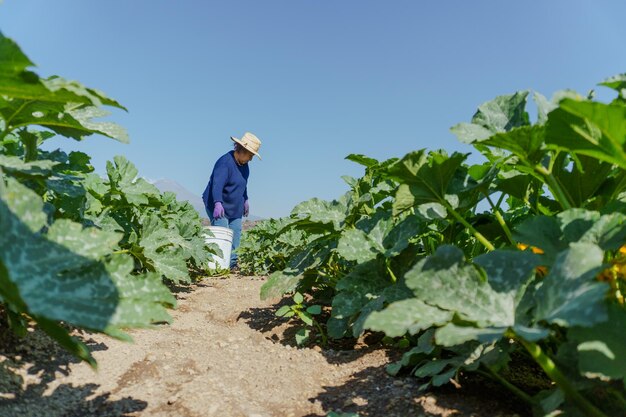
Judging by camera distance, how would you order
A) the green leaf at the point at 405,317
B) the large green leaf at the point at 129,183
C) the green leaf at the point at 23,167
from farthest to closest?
the large green leaf at the point at 129,183 < the green leaf at the point at 23,167 < the green leaf at the point at 405,317

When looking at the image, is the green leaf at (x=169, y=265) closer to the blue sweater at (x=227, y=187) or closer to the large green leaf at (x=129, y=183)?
the large green leaf at (x=129, y=183)

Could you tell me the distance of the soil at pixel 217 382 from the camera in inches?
69.1

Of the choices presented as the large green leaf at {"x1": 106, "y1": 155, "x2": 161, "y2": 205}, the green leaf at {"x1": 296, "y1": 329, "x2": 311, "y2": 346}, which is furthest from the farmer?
the green leaf at {"x1": 296, "y1": 329, "x2": 311, "y2": 346}

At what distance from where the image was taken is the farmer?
24.6 feet

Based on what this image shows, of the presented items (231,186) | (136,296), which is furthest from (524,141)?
(231,186)

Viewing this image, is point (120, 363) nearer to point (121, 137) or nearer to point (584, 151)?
point (121, 137)

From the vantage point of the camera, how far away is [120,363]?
7.39ft

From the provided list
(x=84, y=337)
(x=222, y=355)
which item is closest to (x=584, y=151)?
(x=222, y=355)

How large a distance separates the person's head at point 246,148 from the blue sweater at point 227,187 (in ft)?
0.32

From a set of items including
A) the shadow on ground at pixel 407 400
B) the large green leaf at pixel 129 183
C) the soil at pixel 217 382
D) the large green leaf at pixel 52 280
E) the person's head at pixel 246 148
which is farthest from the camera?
the person's head at pixel 246 148

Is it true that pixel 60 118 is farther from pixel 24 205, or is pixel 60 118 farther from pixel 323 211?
pixel 323 211

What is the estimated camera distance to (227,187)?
7.79 m

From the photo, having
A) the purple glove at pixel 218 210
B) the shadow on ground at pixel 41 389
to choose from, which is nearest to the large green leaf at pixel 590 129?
the shadow on ground at pixel 41 389

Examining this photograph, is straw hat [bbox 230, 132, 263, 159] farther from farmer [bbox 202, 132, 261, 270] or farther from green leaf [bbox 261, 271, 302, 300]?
green leaf [bbox 261, 271, 302, 300]
